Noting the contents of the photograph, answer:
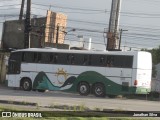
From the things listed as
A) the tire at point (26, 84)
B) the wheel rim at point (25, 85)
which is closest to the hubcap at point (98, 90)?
the tire at point (26, 84)

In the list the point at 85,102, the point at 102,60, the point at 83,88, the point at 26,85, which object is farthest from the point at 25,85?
the point at 85,102

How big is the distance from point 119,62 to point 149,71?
2.49 metres

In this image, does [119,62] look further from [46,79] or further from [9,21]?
[9,21]

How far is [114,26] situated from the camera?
4572 centimetres

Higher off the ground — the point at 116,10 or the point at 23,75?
the point at 116,10

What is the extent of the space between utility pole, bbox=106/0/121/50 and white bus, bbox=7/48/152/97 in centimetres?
1262

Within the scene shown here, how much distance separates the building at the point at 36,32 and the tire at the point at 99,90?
19.3 meters

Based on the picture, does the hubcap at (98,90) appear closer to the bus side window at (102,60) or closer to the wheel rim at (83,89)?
the wheel rim at (83,89)

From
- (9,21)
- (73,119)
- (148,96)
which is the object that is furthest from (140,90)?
(9,21)

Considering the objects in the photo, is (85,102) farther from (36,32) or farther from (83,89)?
(36,32)

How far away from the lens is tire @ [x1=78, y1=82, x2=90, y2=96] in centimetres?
3234

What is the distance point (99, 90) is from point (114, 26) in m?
15.0

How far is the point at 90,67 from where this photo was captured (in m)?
32.2

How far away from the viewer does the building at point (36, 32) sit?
5258 cm
